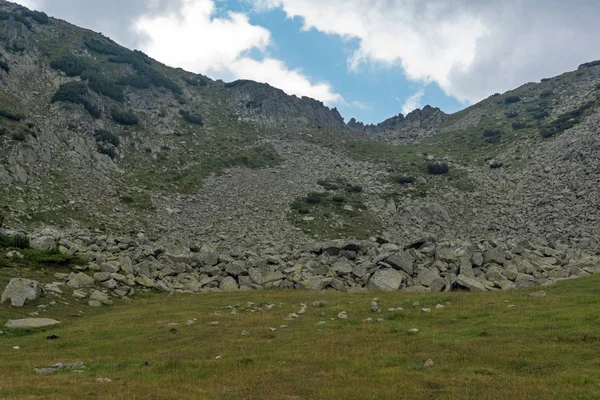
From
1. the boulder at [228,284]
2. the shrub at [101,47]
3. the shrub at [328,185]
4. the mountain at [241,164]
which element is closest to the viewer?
the boulder at [228,284]

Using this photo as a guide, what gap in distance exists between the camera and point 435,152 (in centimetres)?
9669

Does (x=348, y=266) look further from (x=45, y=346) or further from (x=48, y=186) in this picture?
(x=48, y=186)

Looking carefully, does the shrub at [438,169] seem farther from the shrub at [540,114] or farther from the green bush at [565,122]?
the shrub at [540,114]

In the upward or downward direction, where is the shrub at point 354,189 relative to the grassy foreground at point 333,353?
upward

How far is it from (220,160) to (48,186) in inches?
1371

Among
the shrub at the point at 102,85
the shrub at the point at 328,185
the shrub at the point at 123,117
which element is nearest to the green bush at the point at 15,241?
the shrub at the point at 328,185

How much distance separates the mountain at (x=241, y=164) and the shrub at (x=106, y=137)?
21 cm

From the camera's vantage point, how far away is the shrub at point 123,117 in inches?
3036

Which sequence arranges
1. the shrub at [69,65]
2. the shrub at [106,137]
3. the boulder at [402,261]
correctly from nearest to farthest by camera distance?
1. the boulder at [402,261]
2. the shrub at [106,137]
3. the shrub at [69,65]

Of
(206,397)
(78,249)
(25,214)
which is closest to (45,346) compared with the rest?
(206,397)

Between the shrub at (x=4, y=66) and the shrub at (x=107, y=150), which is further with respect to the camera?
the shrub at (x=4, y=66)

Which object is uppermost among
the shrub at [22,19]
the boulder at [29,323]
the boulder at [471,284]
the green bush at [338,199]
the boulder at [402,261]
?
the shrub at [22,19]

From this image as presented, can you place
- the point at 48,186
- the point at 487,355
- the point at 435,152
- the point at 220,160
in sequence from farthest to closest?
the point at 435,152
the point at 220,160
the point at 48,186
the point at 487,355

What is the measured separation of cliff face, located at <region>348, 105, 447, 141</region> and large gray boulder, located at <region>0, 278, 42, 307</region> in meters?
113
